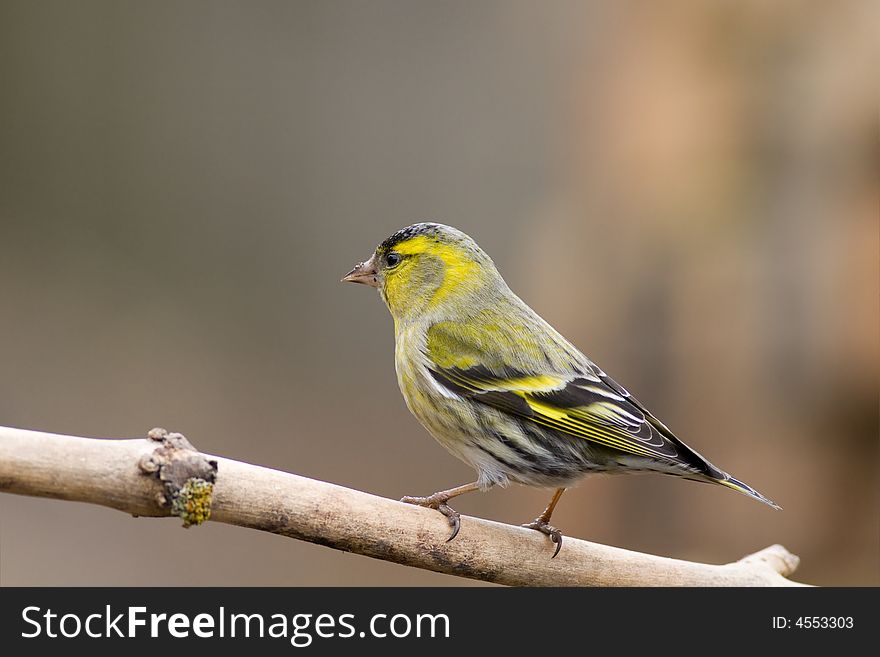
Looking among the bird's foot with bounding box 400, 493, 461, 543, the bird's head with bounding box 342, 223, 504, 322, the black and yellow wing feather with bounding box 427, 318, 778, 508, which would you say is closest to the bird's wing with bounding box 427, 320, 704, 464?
the black and yellow wing feather with bounding box 427, 318, 778, 508

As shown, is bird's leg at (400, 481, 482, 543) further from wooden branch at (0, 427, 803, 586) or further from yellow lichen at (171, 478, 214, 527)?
yellow lichen at (171, 478, 214, 527)

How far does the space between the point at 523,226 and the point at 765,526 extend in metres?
3.71

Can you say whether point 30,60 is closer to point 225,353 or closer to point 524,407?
point 225,353

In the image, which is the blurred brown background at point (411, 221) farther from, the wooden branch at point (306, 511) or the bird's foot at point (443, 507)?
the bird's foot at point (443, 507)

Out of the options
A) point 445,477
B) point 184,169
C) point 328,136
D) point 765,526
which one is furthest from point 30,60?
point 765,526

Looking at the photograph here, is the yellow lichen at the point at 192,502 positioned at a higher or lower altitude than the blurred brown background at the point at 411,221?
lower

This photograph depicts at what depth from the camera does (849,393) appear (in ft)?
21.4

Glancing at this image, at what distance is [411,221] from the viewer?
31.4 ft

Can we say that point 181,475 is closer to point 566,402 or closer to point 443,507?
point 443,507

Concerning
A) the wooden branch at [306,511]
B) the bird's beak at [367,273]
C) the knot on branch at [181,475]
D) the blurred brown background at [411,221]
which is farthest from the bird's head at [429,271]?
the blurred brown background at [411,221]

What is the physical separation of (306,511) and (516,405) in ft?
3.04

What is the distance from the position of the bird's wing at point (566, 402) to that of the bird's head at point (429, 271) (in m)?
0.28

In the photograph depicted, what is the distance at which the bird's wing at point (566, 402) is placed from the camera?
3.17 meters
